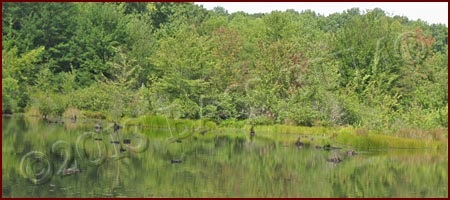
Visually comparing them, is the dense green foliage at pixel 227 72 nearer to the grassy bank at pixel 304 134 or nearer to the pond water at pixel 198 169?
the grassy bank at pixel 304 134

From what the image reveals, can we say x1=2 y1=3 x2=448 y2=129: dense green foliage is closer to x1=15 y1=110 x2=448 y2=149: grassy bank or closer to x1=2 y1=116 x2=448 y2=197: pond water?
x1=15 y1=110 x2=448 y2=149: grassy bank

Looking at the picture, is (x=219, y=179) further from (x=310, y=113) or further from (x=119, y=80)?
(x=119, y=80)

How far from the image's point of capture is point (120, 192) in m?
16.2

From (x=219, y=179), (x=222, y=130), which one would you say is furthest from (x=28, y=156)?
(x=222, y=130)

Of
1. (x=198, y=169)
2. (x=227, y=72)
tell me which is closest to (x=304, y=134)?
(x=227, y=72)

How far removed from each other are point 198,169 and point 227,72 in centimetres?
2244

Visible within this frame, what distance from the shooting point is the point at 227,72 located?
140 ft

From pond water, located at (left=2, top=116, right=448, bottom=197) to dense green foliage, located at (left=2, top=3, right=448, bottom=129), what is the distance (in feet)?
24.1

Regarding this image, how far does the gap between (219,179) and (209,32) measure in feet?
124

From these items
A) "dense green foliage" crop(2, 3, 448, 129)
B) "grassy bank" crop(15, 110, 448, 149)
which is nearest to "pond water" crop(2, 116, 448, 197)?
"grassy bank" crop(15, 110, 448, 149)

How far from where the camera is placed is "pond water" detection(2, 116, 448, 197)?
17078 millimetres

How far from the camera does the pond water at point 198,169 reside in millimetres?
17078

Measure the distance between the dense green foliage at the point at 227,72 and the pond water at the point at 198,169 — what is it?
734 centimetres

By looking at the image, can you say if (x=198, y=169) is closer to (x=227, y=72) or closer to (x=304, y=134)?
(x=304, y=134)
